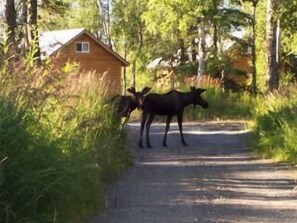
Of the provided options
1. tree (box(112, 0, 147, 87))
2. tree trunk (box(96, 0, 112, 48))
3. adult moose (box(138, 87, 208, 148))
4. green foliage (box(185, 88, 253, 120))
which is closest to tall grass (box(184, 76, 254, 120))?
green foliage (box(185, 88, 253, 120))

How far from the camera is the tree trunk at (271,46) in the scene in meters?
24.2

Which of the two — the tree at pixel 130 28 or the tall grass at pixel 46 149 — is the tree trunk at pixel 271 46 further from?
the tree at pixel 130 28

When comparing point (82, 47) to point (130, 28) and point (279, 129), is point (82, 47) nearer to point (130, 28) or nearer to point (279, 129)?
point (130, 28)

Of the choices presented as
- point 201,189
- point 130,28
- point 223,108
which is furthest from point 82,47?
point 201,189

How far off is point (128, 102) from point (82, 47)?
39.5 m

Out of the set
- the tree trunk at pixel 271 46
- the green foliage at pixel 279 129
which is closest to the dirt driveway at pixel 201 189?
the green foliage at pixel 279 129

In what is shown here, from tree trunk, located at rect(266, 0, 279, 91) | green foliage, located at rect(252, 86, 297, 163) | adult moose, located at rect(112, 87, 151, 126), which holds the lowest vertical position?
green foliage, located at rect(252, 86, 297, 163)

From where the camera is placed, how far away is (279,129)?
16.0 meters

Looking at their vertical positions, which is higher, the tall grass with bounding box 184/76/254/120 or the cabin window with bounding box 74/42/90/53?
the cabin window with bounding box 74/42/90/53

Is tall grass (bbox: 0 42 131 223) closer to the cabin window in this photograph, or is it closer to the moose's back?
the moose's back

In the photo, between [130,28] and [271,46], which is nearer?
[271,46]

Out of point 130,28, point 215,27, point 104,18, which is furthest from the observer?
point 104,18

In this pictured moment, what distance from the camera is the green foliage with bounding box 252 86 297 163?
14496mm

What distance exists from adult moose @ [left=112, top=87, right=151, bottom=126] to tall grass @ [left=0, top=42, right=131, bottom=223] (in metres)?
2.53
